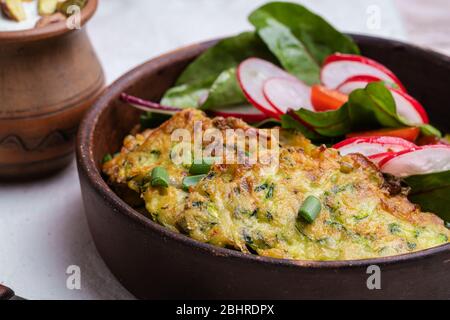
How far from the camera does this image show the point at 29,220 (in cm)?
311

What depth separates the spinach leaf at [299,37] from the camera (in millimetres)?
3398

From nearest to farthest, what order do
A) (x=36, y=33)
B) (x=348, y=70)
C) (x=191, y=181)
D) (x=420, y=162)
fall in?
(x=191, y=181) < (x=420, y=162) < (x=36, y=33) < (x=348, y=70)

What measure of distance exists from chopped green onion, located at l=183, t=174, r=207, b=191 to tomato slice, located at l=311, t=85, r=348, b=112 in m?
0.78

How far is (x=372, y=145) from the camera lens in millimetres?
2703

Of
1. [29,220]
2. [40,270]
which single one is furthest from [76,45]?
[40,270]

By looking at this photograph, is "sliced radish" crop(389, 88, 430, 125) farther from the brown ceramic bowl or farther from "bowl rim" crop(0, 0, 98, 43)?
"bowl rim" crop(0, 0, 98, 43)

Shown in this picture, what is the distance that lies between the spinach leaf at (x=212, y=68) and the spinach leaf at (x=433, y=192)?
91 cm

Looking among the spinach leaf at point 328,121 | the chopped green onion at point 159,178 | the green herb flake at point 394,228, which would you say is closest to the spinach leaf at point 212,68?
the spinach leaf at point 328,121

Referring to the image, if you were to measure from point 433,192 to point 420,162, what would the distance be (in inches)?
4.7

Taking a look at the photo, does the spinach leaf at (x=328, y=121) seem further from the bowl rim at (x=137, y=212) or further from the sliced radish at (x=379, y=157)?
the bowl rim at (x=137, y=212)

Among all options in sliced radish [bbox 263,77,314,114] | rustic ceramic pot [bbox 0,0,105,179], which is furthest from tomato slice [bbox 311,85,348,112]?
rustic ceramic pot [bbox 0,0,105,179]

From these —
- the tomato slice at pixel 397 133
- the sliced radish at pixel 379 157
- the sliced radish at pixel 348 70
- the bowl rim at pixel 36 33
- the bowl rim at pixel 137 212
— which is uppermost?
the bowl rim at pixel 36 33

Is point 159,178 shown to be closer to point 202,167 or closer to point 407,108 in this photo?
point 202,167

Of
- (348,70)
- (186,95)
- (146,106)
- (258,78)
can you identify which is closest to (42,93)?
(146,106)
